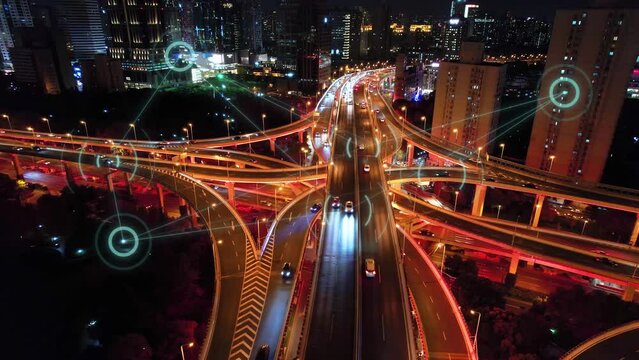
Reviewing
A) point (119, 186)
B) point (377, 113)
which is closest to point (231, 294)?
point (119, 186)

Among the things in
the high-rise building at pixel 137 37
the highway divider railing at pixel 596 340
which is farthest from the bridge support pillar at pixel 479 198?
the high-rise building at pixel 137 37

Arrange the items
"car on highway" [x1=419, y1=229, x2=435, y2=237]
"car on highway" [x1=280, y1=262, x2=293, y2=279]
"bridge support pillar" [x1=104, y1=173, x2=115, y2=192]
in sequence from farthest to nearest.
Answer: "bridge support pillar" [x1=104, y1=173, x2=115, y2=192]
"car on highway" [x1=419, y1=229, x2=435, y2=237]
"car on highway" [x1=280, y1=262, x2=293, y2=279]

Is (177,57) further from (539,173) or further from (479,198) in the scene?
(539,173)

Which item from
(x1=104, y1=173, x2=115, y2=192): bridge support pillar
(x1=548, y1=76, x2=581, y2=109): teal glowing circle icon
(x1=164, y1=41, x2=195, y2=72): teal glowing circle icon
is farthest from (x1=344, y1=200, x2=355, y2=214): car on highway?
(x1=164, y1=41, x2=195, y2=72): teal glowing circle icon

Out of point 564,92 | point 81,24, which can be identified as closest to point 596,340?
point 564,92

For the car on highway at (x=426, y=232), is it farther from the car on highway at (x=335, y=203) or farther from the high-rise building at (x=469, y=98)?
the high-rise building at (x=469, y=98)

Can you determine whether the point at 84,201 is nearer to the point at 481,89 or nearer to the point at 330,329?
the point at 330,329

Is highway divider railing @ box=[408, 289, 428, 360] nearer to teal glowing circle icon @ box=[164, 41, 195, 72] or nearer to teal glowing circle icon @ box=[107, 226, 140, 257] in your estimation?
teal glowing circle icon @ box=[107, 226, 140, 257]
